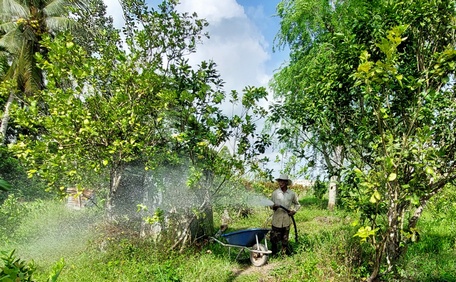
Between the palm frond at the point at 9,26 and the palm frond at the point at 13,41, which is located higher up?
the palm frond at the point at 9,26

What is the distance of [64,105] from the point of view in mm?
5629

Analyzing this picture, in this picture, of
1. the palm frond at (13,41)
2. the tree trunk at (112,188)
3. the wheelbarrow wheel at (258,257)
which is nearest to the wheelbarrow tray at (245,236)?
the wheelbarrow wheel at (258,257)

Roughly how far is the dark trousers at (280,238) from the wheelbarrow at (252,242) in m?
0.56

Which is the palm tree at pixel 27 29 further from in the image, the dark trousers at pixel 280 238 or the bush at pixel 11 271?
the bush at pixel 11 271

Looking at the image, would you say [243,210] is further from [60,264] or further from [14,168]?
[60,264]

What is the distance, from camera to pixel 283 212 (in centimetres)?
709

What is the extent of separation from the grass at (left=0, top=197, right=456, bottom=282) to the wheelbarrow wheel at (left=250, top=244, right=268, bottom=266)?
116 millimetres

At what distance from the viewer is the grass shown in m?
5.44

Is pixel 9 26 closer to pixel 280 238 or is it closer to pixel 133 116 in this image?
pixel 133 116

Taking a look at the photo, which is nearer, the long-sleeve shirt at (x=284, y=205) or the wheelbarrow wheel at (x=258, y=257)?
the wheelbarrow wheel at (x=258, y=257)

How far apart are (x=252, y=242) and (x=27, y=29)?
546 inches

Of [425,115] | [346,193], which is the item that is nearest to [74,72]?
[346,193]

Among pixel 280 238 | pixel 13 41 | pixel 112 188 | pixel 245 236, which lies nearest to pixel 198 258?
pixel 245 236

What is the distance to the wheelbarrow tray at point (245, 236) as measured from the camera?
245 inches
